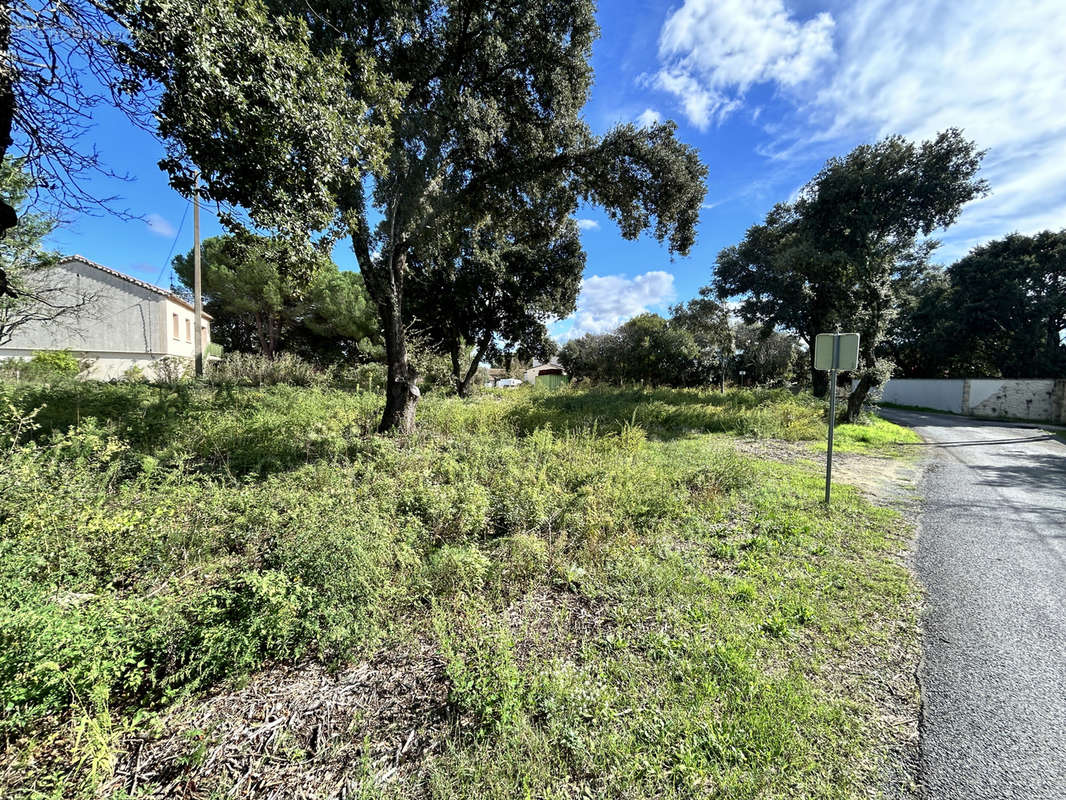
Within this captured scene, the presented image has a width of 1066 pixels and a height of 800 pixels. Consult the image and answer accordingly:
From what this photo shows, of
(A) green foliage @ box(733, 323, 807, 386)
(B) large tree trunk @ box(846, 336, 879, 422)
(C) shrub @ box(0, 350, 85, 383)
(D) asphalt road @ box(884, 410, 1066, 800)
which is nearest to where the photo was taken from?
(D) asphalt road @ box(884, 410, 1066, 800)

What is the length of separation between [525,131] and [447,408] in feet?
20.3

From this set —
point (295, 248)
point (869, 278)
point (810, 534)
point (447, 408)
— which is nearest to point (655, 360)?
point (869, 278)

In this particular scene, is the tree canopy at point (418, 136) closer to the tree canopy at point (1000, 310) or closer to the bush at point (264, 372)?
the bush at point (264, 372)

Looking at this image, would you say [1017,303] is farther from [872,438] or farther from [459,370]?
[459,370]

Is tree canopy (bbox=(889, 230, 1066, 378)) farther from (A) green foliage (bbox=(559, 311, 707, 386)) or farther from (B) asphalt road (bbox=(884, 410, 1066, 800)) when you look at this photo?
(B) asphalt road (bbox=(884, 410, 1066, 800))

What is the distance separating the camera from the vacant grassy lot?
166 cm

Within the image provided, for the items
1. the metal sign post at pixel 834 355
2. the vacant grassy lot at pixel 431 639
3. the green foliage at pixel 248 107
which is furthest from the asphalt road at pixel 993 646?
the green foliage at pixel 248 107

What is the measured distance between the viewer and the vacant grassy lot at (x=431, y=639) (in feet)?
5.45

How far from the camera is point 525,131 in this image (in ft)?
24.9

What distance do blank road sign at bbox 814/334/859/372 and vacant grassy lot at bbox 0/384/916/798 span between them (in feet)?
6.85

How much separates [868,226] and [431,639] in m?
17.3

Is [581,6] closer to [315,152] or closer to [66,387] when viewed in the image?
[315,152]

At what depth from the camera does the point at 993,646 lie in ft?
8.38

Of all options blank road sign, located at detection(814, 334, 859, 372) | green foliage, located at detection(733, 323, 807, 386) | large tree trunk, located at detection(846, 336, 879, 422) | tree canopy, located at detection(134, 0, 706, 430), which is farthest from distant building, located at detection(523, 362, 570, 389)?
blank road sign, located at detection(814, 334, 859, 372)
